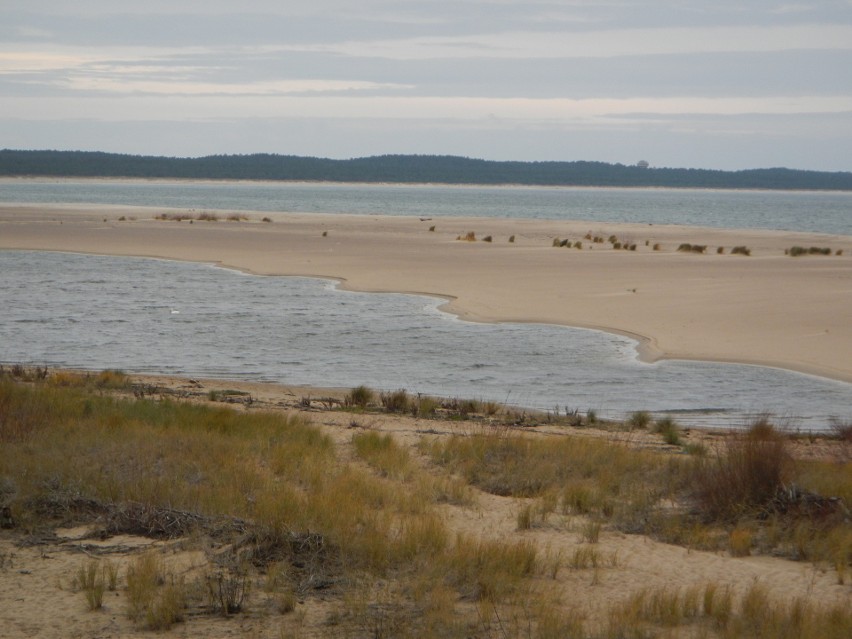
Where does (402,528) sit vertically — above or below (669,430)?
above

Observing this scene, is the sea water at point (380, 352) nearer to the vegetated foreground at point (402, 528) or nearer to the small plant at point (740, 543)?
the vegetated foreground at point (402, 528)

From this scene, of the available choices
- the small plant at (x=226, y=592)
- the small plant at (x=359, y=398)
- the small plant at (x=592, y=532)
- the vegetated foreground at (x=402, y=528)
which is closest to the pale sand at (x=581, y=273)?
the small plant at (x=359, y=398)

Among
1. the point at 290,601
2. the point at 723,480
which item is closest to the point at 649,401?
the point at 723,480

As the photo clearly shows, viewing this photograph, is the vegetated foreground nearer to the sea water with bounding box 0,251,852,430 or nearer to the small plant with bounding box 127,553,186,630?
the small plant with bounding box 127,553,186,630

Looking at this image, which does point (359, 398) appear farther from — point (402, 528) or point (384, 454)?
point (402, 528)

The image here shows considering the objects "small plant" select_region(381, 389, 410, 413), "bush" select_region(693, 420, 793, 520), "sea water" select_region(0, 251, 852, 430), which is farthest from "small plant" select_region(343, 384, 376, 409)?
"bush" select_region(693, 420, 793, 520)

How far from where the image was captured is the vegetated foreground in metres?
6.39

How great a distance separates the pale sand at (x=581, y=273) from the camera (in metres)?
20.3

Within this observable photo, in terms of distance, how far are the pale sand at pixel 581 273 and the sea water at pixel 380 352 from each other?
127cm

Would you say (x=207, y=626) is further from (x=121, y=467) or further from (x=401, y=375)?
(x=401, y=375)

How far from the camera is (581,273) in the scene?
32.2 m

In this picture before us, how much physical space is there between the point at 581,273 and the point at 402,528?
25.0 metres

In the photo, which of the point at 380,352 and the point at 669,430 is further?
the point at 380,352

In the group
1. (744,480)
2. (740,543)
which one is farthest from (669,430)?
(740,543)
